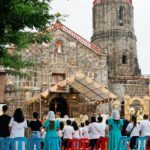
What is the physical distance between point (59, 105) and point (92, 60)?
14.3 feet

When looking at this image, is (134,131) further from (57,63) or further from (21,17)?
(57,63)

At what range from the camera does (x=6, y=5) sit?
34.6ft

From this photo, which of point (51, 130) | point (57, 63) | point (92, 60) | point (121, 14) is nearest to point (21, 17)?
point (51, 130)

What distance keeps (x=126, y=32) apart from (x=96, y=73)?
27.3ft

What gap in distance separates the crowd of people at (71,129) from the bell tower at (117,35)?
79.9 feet

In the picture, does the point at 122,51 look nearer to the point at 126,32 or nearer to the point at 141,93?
the point at 126,32

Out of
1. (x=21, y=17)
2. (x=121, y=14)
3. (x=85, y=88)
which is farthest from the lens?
(x=121, y=14)

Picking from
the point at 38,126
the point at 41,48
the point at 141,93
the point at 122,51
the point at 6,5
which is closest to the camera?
the point at 6,5

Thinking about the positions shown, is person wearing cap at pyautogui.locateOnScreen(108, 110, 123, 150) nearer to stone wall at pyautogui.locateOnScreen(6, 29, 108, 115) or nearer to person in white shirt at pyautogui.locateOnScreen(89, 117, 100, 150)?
person in white shirt at pyautogui.locateOnScreen(89, 117, 100, 150)

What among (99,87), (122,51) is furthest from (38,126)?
(122,51)

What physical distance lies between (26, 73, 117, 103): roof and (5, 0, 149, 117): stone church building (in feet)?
4.24

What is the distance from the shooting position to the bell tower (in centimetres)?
4322

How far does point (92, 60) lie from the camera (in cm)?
3719

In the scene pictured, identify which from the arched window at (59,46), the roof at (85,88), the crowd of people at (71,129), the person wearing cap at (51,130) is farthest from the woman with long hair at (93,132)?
the arched window at (59,46)
